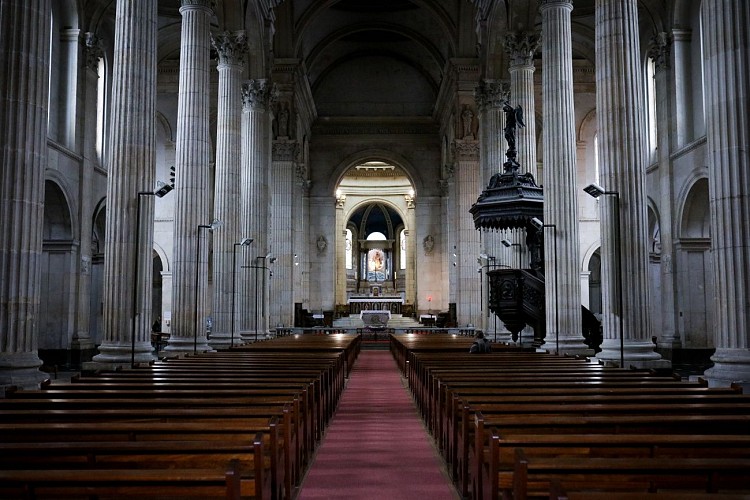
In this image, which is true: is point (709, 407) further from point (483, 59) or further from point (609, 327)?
point (483, 59)

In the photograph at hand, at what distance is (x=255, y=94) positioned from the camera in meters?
26.5

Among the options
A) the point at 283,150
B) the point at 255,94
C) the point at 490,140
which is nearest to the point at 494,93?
the point at 490,140

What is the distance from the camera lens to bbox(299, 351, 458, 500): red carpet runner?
6.26 m

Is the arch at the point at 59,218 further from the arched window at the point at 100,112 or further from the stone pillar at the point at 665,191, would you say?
the stone pillar at the point at 665,191

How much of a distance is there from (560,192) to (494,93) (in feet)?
36.4

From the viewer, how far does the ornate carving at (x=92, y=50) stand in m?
23.7

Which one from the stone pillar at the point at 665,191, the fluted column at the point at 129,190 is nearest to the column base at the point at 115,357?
the fluted column at the point at 129,190

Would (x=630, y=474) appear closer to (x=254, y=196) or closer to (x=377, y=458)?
(x=377, y=458)

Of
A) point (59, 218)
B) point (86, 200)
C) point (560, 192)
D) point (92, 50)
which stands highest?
point (92, 50)

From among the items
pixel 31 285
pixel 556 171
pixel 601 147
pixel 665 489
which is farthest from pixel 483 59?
pixel 665 489

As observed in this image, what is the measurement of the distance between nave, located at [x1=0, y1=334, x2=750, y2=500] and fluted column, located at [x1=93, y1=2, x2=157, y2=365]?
8.06ft

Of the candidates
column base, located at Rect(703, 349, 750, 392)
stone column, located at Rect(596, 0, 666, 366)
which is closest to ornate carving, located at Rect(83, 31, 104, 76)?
stone column, located at Rect(596, 0, 666, 366)

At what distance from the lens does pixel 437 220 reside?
44.3 metres

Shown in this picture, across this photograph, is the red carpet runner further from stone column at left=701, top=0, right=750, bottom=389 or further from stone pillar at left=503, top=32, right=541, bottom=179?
stone pillar at left=503, top=32, right=541, bottom=179
